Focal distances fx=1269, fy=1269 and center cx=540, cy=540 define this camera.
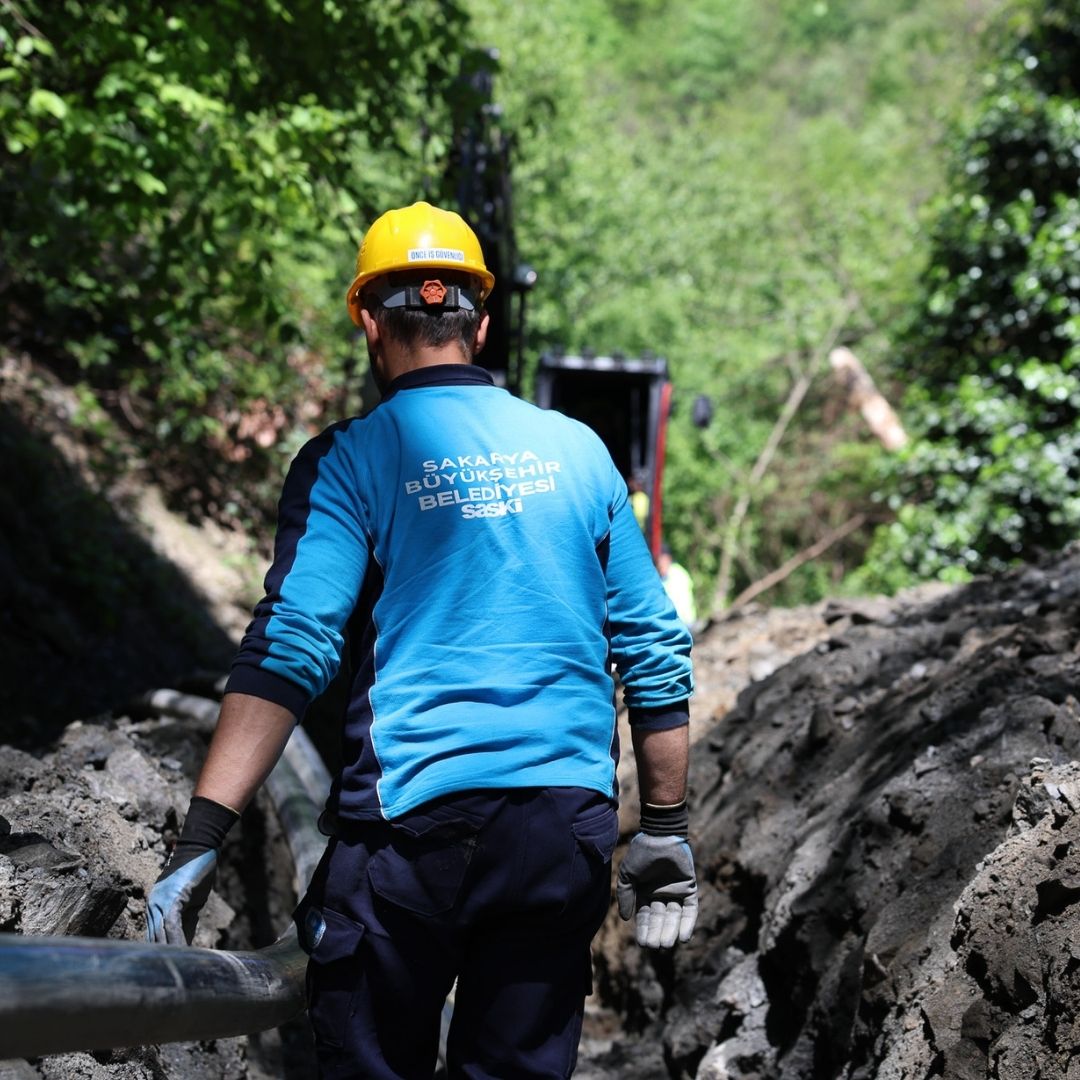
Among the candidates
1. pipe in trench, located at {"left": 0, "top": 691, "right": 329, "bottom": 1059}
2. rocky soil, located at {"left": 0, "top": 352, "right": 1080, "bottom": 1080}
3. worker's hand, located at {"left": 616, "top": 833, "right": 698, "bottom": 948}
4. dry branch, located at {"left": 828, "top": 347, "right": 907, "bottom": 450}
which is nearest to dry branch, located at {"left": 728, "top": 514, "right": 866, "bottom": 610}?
dry branch, located at {"left": 828, "top": 347, "right": 907, "bottom": 450}

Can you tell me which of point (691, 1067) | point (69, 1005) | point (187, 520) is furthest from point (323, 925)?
point (187, 520)

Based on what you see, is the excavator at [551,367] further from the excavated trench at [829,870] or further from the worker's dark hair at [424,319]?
the worker's dark hair at [424,319]

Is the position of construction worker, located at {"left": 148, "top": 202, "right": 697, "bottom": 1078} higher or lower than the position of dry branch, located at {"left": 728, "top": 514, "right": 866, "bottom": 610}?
higher

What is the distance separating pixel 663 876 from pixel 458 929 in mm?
593

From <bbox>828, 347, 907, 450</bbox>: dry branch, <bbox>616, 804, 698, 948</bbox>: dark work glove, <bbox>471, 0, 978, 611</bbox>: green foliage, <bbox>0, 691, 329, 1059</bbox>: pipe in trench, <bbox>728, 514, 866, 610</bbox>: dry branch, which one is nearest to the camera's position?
<bbox>0, 691, 329, 1059</bbox>: pipe in trench

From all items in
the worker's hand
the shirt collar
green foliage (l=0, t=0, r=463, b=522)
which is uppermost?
green foliage (l=0, t=0, r=463, b=522)

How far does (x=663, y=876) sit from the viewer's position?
2697 mm

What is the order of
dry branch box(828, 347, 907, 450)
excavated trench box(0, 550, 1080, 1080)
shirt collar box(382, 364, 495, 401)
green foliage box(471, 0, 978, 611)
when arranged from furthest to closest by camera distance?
dry branch box(828, 347, 907, 450)
green foliage box(471, 0, 978, 611)
excavated trench box(0, 550, 1080, 1080)
shirt collar box(382, 364, 495, 401)

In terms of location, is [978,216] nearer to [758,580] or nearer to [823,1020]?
[823,1020]

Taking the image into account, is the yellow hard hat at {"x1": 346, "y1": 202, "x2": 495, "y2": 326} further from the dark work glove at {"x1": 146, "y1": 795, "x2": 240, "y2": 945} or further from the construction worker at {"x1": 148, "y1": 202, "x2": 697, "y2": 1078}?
the dark work glove at {"x1": 146, "y1": 795, "x2": 240, "y2": 945}

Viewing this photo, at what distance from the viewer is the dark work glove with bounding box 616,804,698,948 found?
266 cm

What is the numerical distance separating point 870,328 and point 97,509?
67.5 ft

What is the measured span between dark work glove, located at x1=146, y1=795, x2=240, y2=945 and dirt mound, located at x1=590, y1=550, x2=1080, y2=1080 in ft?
5.61

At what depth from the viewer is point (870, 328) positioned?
94.7 ft
